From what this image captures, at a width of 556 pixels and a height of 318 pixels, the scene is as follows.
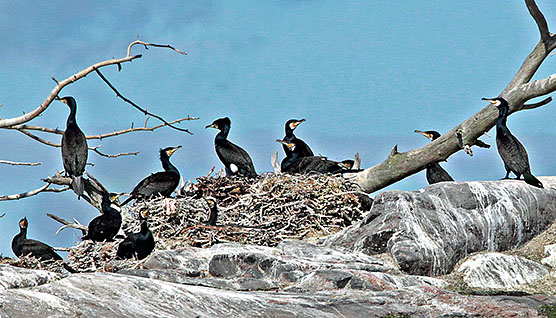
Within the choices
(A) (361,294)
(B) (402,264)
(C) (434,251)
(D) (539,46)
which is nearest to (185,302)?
(A) (361,294)

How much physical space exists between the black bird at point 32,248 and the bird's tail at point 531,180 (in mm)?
7031

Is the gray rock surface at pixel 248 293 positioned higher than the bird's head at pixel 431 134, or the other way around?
the bird's head at pixel 431 134

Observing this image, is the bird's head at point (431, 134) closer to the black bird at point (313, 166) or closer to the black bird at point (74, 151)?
the black bird at point (313, 166)

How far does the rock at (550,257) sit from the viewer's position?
→ 29.3ft

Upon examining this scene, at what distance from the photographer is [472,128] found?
13602mm

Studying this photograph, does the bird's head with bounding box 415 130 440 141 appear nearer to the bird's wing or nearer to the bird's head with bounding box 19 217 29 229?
the bird's wing

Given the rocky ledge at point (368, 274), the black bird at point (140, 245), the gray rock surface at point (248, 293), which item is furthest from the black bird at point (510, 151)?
the black bird at point (140, 245)

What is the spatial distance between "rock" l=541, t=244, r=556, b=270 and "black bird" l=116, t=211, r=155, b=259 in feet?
16.4

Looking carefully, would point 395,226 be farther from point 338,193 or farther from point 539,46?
point 539,46

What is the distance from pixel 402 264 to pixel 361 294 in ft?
8.15

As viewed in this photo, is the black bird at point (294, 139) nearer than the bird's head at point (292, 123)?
Yes

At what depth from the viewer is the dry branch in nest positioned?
996 centimetres

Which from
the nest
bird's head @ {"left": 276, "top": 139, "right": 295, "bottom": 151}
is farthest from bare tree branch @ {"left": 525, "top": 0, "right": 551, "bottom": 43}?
bird's head @ {"left": 276, "top": 139, "right": 295, "bottom": 151}

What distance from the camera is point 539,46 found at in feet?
46.9
